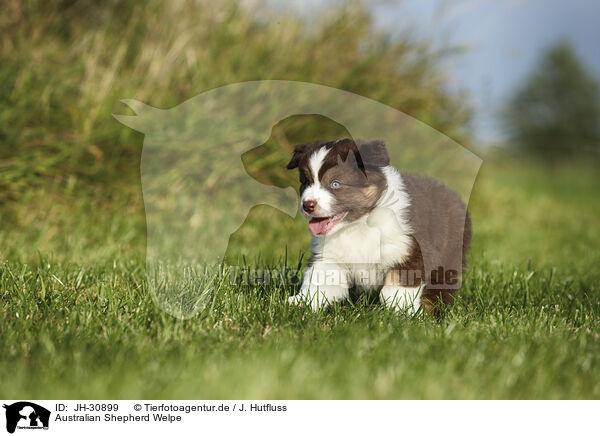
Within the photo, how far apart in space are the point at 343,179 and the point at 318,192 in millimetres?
152

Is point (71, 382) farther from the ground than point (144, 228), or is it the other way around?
point (144, 228)

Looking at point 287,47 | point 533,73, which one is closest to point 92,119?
point 287,47

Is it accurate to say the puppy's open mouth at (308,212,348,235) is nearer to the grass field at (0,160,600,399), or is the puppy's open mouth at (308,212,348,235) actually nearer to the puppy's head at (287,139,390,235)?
the puppy's head at (287,139,390,235)

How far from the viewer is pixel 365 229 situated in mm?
2633

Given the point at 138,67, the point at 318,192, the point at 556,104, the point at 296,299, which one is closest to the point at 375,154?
the point at 318,192

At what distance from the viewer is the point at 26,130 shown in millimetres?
Answer: 4176

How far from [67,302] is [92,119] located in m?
2.23

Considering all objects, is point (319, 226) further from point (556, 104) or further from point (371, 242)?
point (556, 104)

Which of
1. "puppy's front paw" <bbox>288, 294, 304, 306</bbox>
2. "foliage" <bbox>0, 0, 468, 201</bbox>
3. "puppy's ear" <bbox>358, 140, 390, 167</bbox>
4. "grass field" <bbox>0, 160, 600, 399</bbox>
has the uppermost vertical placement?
"foliage" <bbox>0, 0, 468, 201</bbox>

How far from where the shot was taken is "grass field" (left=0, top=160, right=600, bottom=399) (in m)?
1.84

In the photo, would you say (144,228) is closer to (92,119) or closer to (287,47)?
(92,119)
